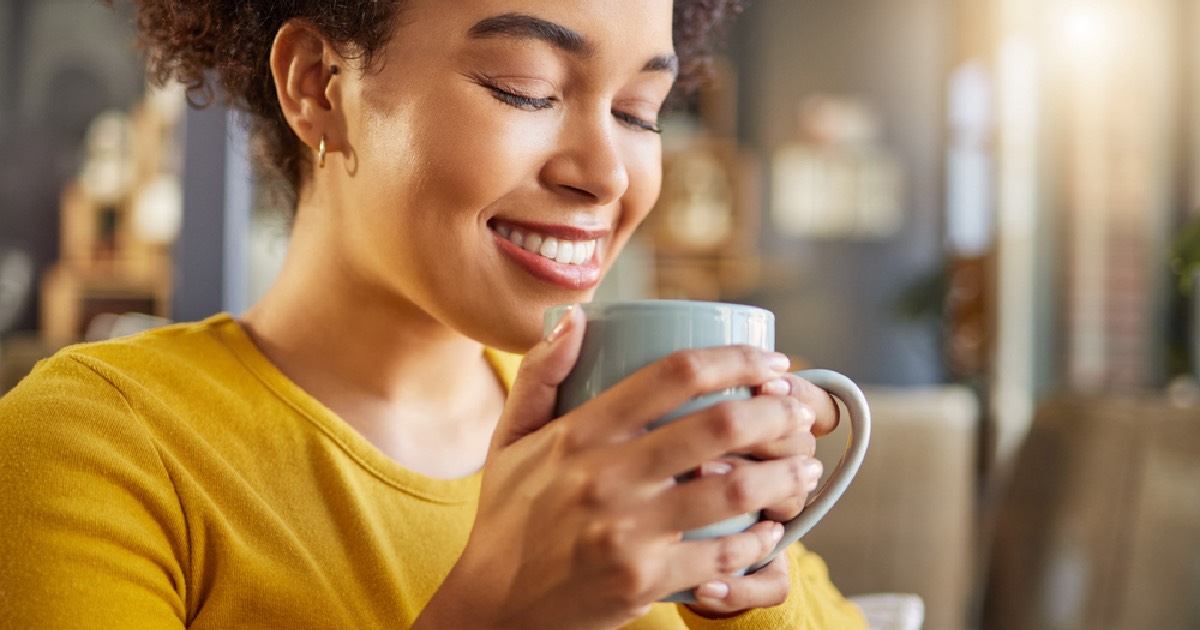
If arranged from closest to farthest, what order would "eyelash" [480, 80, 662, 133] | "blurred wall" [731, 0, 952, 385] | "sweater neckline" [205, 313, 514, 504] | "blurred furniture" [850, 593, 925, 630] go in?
"eyelash" [480, 80, 662, 133] < "sweater neckline" [205, 313, 514, 504] < "blurred furniture" [850, 593, 925, 630] < "blurred wall" [731, 0, 952, 385]

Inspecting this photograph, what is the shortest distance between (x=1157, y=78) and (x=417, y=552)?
4.41m

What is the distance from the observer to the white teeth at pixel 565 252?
0.73m

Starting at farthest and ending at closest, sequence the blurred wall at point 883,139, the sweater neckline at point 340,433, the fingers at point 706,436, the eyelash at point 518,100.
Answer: the blurred wall at point 883,139, the sweater neckline at point 340,433, the eyelash at point 518,100, the fingers at point 706,436

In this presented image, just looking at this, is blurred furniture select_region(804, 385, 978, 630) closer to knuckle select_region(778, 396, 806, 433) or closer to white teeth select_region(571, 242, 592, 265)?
white teeth select_region(571, 242, 592, 265)

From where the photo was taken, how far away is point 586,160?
0.72 meters

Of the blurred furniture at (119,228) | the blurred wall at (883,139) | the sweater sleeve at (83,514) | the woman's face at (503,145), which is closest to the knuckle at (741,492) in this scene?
the woman's face at (503,145)

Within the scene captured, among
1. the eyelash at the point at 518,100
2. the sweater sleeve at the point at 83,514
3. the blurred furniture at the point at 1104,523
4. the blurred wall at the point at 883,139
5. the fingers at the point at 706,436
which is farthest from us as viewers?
the blurred wall at the point at 883,139

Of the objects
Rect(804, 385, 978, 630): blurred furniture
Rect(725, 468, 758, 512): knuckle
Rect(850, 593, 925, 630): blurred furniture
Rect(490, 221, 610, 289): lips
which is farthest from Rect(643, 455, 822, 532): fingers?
Rect(804, 385, 978, 630): blurred furniture

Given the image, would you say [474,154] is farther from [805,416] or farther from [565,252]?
[805,416]

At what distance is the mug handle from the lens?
0.58 metres

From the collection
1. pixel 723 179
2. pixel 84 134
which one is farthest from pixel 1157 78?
pixel 84 134

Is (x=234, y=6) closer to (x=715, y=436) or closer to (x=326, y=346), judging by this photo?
(x=326, y=346)

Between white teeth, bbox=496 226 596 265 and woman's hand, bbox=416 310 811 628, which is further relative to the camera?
white teeth, bbox=496 226 596 265

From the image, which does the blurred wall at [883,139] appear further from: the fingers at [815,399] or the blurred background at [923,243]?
the fingers at [815,399]
